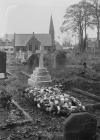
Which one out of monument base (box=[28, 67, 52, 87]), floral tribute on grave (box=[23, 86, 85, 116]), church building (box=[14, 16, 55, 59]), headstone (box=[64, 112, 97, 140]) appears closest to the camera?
headstone (box=[64, 112, 97, 140])

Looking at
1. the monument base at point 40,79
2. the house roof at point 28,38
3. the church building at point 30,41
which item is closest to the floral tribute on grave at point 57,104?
the monument base at point 40,79

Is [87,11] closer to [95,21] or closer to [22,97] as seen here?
[95,21]

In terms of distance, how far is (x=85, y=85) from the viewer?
1180cm

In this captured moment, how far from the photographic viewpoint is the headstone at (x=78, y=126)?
3502 millimetres

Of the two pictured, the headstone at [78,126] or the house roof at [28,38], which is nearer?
the headstone at [78,126]

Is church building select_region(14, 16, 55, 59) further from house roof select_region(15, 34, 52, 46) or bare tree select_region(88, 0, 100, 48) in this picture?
bare tree select_region(88, 0, 100, 48)

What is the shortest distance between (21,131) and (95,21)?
32375 mm

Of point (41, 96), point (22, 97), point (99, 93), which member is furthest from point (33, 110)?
point (99, 93)

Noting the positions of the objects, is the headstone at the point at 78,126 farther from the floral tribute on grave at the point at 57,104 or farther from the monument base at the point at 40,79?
the monument base at the point at 40,79

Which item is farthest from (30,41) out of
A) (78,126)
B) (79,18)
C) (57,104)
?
(78,126)

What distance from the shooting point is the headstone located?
350 centimetres

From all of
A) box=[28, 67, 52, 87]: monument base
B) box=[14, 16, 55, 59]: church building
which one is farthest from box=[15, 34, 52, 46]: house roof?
box=[28, 67, 52, 87]: monument base

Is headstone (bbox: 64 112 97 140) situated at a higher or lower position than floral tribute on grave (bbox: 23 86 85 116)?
higher

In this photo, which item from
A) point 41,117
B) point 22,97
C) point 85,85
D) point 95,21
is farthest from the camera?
point 95,21
